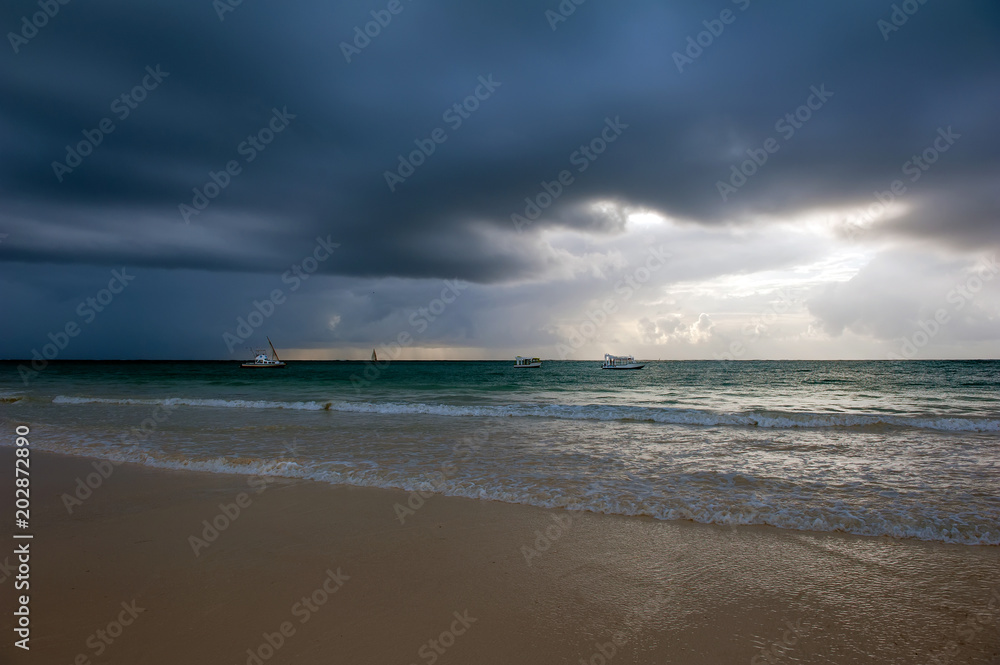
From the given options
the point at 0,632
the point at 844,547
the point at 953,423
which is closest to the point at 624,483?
the point at 844,547

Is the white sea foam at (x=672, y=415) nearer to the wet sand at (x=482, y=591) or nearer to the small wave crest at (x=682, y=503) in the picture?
the small wave crest at (x=682, y=503)

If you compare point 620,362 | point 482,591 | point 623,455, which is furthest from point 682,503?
point 620,362

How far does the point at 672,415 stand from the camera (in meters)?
20.5

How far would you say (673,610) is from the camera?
14.3 ft

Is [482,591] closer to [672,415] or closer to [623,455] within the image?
[623,455]

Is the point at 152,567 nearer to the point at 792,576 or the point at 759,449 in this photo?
the point at 792,576

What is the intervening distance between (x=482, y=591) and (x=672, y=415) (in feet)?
57.9

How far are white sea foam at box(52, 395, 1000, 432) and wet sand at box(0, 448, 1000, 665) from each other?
1377cm

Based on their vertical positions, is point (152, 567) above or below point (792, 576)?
above

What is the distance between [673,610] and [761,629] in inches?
29.0

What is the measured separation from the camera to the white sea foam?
17.9 m

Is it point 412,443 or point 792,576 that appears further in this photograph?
point 412,443

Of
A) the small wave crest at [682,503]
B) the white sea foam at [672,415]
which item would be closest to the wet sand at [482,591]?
the small wave crest at [682,503]

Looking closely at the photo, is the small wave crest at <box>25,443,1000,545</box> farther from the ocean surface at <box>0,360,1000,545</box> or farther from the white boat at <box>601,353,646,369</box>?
the white boat at <box>601,353,646,369</box>
